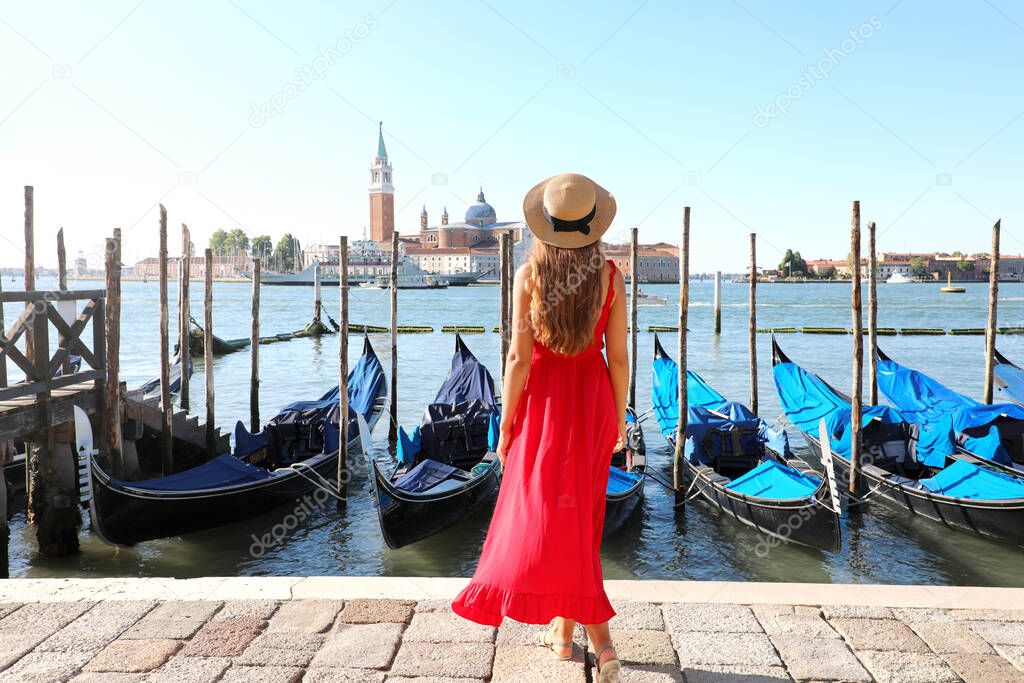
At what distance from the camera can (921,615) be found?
7.86ft

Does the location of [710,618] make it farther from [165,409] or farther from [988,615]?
[165,409]

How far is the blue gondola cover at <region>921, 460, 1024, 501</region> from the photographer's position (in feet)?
18.5

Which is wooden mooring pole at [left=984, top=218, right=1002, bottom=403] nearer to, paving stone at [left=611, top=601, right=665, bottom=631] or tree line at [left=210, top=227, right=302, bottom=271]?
paving stone at [left=611, top=601, right=665, bottom=631]

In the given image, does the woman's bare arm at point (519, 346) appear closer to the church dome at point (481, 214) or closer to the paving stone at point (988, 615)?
the paving stone at point (988, 615)

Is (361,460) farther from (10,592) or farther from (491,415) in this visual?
(10,592)

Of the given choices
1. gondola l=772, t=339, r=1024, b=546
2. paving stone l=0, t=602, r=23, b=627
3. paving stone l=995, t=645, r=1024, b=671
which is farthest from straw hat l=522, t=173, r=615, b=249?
gondola l=772, t=339, r=1024, b=546

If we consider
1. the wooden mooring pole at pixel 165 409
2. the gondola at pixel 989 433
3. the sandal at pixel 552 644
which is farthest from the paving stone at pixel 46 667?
the gondola at pixel 989 433

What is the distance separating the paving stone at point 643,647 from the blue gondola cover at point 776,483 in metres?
3.62

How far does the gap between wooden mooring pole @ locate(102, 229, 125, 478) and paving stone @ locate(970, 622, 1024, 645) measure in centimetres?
566

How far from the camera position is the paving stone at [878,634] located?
7.22 ft

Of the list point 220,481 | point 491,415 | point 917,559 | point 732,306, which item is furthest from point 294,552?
point 732,306

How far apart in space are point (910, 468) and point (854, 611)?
5.14 meters

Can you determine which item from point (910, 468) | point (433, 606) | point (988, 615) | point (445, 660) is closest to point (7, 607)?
point (433, 606)

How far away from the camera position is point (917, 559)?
5.64m
